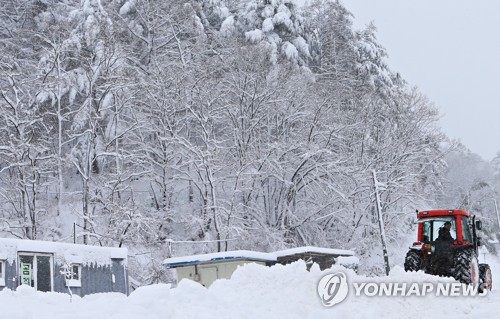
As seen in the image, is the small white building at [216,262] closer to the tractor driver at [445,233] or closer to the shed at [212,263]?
the shed at [212,263]

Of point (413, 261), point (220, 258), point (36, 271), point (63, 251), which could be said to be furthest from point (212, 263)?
point (413, 261)

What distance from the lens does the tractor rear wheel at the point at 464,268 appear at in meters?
14.4

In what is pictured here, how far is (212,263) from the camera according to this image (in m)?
24.7

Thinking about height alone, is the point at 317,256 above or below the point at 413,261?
below

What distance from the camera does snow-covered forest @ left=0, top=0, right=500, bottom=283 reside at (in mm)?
36188

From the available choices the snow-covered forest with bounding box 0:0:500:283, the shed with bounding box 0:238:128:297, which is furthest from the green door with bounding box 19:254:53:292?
the snow-covered forest with bounding box 0:0:500:283

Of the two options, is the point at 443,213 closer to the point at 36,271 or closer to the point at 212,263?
the point at 212,263

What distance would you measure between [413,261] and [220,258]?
9.96 m

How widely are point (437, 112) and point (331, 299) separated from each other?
3642 centimetres

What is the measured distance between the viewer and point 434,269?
52.6 ft

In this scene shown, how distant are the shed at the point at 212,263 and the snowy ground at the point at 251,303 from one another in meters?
10.9

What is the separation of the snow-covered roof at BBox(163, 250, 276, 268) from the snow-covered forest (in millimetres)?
8482

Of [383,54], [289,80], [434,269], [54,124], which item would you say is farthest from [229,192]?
[434,269]

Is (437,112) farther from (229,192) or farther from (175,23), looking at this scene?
(175,23)
